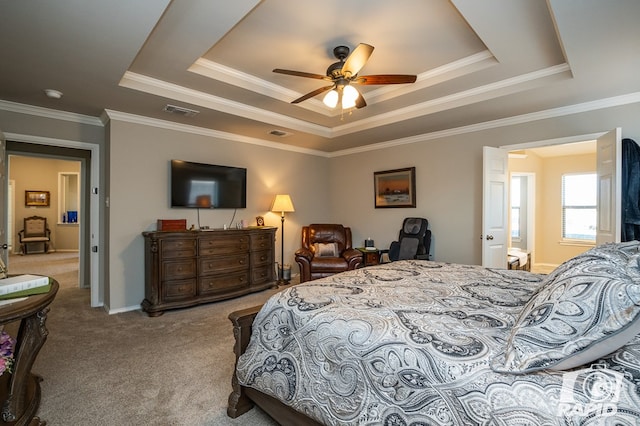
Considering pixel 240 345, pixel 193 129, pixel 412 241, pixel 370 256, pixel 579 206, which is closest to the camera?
pixel 240 345

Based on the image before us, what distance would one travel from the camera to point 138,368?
248cm

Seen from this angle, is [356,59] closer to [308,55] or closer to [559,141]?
[308,55]

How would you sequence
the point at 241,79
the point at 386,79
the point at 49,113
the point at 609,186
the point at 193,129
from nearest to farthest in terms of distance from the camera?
the point at 386,79, the point at 609,186, the point at 241,79, the point at 49,113, the point at 193,129

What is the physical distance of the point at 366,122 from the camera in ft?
15.2

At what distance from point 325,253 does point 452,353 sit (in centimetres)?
407

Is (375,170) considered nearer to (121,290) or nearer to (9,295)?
(121,290)

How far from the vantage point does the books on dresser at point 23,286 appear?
1678 millimetres

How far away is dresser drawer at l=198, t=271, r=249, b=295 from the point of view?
4.11m

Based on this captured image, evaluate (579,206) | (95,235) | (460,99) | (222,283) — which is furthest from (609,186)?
(95,235)

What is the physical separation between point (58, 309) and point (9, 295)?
298 cm

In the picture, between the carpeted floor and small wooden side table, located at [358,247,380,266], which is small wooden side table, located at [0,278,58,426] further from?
small wooden side table, located at [358,247,380,266]

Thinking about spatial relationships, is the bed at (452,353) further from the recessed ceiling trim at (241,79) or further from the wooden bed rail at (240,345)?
the recessed ceiling trim at (241,79)

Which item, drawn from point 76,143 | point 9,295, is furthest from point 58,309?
point 9,295

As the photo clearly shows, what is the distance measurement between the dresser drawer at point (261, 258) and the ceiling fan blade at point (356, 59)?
9.76 feet
